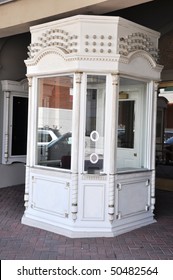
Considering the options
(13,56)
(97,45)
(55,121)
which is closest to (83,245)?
(55,121)

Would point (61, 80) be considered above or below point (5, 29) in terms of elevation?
below

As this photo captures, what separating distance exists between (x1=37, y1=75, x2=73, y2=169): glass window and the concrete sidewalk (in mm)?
1038

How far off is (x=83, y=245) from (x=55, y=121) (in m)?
1.88

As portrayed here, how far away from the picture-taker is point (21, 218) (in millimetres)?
5648

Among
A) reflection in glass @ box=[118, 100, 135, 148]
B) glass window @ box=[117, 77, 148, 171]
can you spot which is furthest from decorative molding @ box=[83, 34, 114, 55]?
reflection in glass @ box=[118, 100, 135, 148]

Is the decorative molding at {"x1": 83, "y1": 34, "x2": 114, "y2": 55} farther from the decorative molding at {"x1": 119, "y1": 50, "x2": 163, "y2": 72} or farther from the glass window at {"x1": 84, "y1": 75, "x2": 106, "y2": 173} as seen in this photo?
the glass window at {"x1": 84, "y1": 75, "x2": 106, "y2": 173}

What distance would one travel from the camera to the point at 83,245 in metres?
4.43

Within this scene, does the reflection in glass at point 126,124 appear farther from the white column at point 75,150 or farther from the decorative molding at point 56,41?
the decorative molding at point 56,41

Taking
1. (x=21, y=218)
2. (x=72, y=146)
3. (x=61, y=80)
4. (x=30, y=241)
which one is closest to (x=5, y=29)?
(x=61, y=80)

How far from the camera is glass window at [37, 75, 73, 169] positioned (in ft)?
16.5

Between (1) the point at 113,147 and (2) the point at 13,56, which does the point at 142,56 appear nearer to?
(1) the point at 113,147

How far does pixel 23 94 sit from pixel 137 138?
3.88 meters

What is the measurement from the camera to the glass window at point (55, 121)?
5016 millimetres

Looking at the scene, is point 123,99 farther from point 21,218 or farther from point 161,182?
point 161,182
